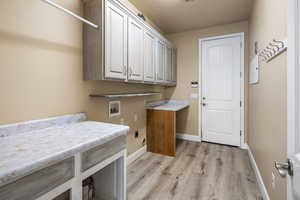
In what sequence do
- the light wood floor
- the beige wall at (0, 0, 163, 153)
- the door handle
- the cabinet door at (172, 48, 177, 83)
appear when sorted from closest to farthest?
the door handle → the beige wall at (0, 0, 163, 153) → the light wood floor → the cabinet door at (172, 48, 177, 83)

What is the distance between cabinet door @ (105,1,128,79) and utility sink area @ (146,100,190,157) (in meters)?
1.20

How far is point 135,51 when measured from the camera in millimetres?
2047

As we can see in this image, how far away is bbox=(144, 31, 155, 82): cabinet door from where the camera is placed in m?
2.31

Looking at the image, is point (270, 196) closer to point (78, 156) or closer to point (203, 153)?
point (203, 153)

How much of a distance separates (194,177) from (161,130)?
0.97m

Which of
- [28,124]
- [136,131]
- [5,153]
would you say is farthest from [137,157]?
[5,153]

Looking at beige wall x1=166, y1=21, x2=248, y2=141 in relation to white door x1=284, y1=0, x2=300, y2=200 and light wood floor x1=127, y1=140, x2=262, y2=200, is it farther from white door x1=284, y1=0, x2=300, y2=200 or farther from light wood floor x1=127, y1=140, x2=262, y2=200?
white door x1=284, y1=0, x2=300, y2=200

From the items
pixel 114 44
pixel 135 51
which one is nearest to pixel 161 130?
pixel 135 51

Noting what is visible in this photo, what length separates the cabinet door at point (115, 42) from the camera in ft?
5.15

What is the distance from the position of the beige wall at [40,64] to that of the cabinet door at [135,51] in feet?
1.62

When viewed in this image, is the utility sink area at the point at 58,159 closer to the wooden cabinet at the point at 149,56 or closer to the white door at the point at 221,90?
the wooden cabinet at the point at 149,56

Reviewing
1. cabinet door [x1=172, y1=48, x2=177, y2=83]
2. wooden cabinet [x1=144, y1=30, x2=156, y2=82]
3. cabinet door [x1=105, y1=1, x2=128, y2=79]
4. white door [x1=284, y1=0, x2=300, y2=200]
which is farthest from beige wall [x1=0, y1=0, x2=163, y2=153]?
cabinet door [x1=172, y1=48, x2=177, y2=83]

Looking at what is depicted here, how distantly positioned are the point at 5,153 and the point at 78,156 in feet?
1.21

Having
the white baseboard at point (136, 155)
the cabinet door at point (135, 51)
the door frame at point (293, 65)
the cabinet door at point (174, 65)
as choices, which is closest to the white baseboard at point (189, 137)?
the white baseboard at point (136, 155)
